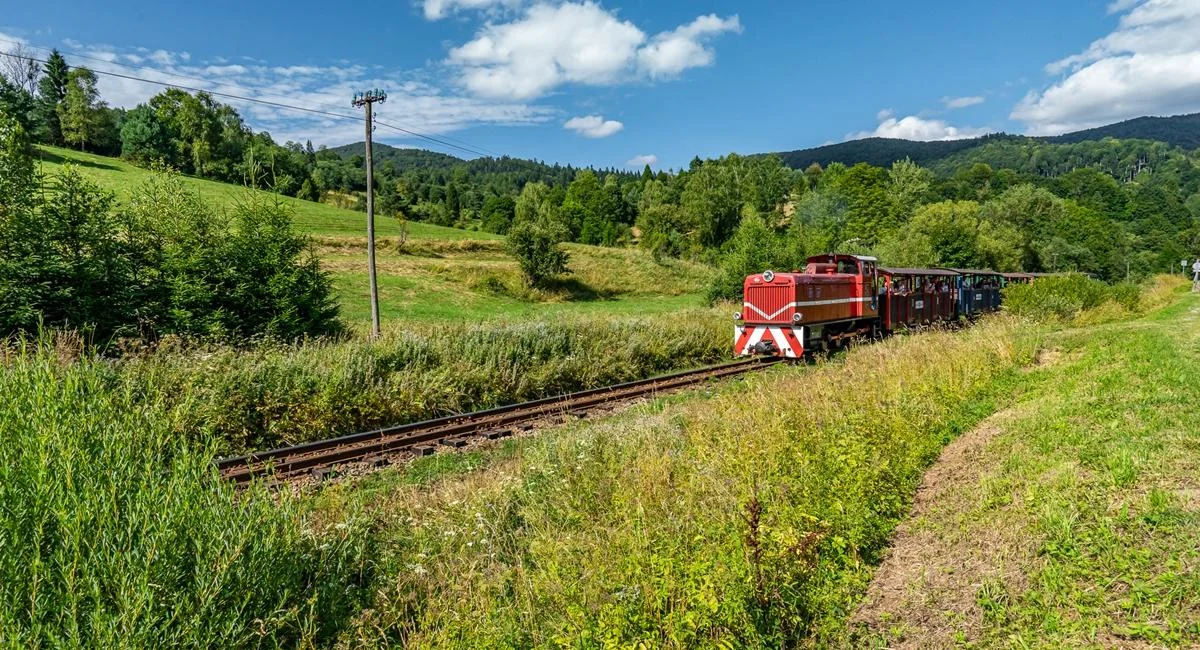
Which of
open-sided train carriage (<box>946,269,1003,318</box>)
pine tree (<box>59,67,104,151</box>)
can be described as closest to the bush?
open-sided train carriage (<box>946,269,1003,318</box>)

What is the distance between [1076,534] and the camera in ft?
14.4

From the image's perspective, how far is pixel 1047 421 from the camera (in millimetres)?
7211

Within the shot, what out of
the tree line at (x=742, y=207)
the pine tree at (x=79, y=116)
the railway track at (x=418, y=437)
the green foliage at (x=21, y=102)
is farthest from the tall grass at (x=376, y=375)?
the pine tree at (x=79, y=116)

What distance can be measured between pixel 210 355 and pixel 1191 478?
44.6ft

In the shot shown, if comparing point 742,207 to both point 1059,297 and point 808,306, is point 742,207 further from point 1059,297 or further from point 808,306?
point 808,306

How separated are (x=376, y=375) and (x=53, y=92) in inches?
→ 3582

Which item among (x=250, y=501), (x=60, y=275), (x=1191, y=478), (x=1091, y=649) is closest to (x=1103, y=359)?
(x=1191, y=478)

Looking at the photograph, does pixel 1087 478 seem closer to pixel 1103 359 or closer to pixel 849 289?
pixel 1103 359

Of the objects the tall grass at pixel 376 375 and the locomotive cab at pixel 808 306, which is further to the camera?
the locomotive cab at pixel 808 306

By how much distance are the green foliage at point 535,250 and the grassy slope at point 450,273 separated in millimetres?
1309

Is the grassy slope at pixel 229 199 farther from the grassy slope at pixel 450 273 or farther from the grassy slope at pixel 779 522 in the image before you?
the grassy slope at pixel 779 522

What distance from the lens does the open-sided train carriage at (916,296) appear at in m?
19.7

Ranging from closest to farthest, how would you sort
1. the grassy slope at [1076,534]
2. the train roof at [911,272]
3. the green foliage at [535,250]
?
1. the grassy slope at [1076,534]
2. the train roof at [911,272]
3. the green foliage at [535,250]

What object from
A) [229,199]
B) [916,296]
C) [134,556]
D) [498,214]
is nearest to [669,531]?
→ [134,556]
